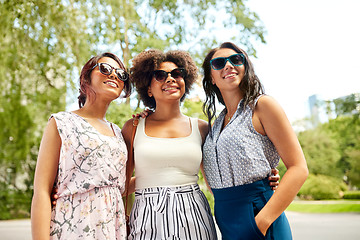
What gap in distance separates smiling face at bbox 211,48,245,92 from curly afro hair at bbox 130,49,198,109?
1.28 ft

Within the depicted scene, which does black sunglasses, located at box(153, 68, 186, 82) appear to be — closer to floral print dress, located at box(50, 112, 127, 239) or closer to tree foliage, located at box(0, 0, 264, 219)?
floral print dress, located at box(50, 112, 127, 239)

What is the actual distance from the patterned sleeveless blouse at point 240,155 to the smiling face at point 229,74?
14 centimetres

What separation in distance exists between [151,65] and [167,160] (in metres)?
0.73

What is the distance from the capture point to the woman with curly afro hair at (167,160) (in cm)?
193

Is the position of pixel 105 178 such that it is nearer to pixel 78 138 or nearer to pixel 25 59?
pixel 78 138

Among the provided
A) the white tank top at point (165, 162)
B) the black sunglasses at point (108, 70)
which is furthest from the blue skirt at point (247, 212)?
the black sunglasses at point (108, 70)

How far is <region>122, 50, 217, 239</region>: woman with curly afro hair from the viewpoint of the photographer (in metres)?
1.93

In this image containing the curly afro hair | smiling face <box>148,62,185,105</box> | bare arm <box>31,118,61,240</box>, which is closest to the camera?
bare arm <box>31,118,61,240</box>

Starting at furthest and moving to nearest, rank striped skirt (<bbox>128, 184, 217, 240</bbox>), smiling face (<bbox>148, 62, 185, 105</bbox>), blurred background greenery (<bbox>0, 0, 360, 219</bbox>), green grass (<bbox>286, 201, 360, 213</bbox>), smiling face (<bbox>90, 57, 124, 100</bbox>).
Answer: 1. green grass (<bbox>286, 201, 360, 213</bbox>)
2. blurred background greenery (<bbox>0, 0, 360, 219</bbox>)
3. smiling face (<bbox>148, 62, 185, 105</bbox>)
4. smiling face (<bbox>90, 57, 124, 100</bbox>)
5. striped skirt (<bbox>128, 184, 217, 240</bbox>)

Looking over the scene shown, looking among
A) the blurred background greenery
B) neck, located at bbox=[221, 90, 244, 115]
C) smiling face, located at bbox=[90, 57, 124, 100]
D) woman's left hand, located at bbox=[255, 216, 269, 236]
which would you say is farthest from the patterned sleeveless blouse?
the blurred background greenery

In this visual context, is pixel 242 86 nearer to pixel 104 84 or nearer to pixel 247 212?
pixel 247 212

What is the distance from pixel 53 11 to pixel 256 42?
4142 millimetres

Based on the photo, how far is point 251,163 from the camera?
1723 millimetres

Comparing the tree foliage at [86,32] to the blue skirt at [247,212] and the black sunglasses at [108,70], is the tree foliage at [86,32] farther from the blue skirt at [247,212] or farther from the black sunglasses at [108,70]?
the blue skirt at [247,212]
